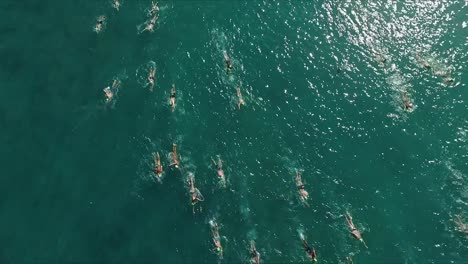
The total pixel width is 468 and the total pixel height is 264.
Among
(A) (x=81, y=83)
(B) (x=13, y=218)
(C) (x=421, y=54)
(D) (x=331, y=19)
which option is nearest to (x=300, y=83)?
(D) (x=331, y=19)

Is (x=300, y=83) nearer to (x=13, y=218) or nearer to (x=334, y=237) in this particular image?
(x=334, y=237)

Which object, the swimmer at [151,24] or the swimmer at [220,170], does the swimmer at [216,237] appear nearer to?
the swimmer at [220,170]

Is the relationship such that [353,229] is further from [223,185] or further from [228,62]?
[228,62]

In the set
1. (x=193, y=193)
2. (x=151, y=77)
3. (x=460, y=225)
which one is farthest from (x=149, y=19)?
(x=460, y=225)

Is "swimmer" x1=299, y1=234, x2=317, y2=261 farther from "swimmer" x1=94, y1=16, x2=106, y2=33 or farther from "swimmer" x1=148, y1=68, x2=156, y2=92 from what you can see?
"swimmer" x1=94, y1=16, x2=106, y2=33

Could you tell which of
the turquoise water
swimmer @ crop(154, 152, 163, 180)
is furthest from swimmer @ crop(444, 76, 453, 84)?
swimmer @ crop(154, 152, 163, 180)

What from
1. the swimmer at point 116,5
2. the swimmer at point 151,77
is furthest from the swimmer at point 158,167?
the swimmer at point 116,5
